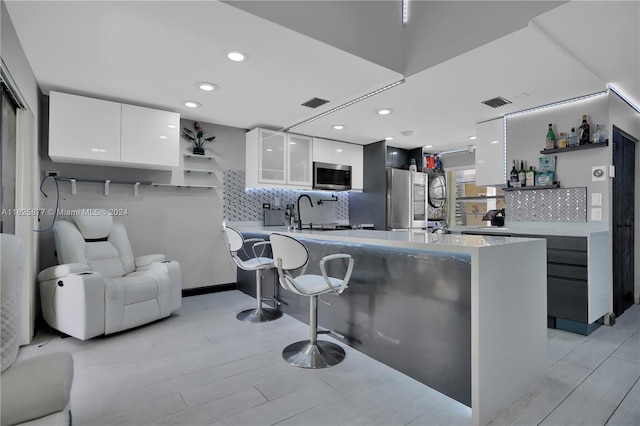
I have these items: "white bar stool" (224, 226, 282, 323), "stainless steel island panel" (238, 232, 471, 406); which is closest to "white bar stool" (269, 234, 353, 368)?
"stainless steel island panel" (238, 232, 471, 406)

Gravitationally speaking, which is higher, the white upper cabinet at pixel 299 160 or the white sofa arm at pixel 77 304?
the white upper cabinet at pixel 299 160

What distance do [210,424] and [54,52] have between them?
2.81 metres

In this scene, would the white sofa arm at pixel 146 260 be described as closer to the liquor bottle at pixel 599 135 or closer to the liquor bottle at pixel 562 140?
the liquor bottle at pixel 562 140

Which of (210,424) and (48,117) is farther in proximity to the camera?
(48,117)

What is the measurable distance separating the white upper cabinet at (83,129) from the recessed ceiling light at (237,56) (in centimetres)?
169

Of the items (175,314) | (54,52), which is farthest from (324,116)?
(175,314)

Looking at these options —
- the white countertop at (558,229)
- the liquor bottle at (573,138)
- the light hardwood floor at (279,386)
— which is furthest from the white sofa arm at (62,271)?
the liquor bottle at (573,138)

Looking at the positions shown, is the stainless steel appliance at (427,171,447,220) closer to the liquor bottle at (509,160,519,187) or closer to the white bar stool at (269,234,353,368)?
the liquor bottle at (509,160,519,187)

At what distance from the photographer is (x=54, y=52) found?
2.42 m

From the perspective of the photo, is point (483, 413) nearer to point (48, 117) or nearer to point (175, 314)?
point (175, 314)

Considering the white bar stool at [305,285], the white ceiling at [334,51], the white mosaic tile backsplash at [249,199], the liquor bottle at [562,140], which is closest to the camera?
the white ceiling at [334,51]

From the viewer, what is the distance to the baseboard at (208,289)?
418 cm

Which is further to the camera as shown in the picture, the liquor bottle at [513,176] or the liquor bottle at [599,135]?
the liquor bottle at [513,176]

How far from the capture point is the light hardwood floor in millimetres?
1685
